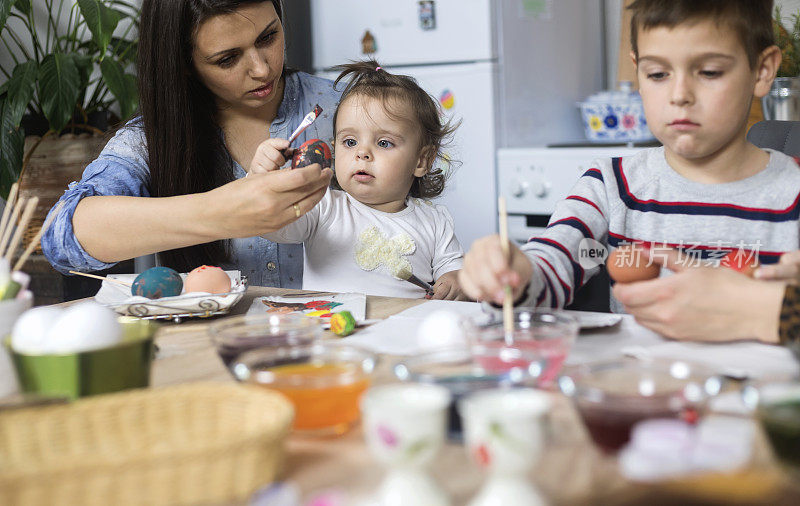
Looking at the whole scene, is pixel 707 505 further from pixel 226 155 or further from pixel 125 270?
pixel 125 270

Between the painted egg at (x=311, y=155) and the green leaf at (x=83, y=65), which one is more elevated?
the green leaf at (x=83, y=65)

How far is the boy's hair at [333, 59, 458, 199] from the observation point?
186 cm

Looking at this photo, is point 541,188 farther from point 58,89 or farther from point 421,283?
point 58,89

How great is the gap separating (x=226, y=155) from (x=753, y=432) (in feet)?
5.07

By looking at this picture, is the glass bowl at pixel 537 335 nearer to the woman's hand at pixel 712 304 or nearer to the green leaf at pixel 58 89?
the woman's hand at pixel 712 304

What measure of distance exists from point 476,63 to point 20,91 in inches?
59.8

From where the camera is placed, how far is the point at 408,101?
1880 millimetres

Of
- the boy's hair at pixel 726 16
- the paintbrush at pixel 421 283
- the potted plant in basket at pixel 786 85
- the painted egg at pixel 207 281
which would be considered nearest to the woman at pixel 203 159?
the painted egg at pixel 207 281

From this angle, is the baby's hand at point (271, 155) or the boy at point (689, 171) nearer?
the boy at point (689, 171)

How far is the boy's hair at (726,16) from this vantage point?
1.32m

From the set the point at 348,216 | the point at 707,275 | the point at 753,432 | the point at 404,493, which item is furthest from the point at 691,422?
the point at 348,216

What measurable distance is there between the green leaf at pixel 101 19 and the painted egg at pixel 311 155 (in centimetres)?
147

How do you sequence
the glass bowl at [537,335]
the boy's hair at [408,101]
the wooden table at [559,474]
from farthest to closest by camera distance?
the boy's hair at [408,101], the glass bowl at [537,335], the wooden table at [559,474]

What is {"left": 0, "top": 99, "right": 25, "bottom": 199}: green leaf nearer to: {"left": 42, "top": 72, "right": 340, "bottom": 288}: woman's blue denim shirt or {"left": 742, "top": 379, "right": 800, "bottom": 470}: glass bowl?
{"left": 42, "top": 72, "right": 340, "bottom": 288}: woman's blue denim shirt
